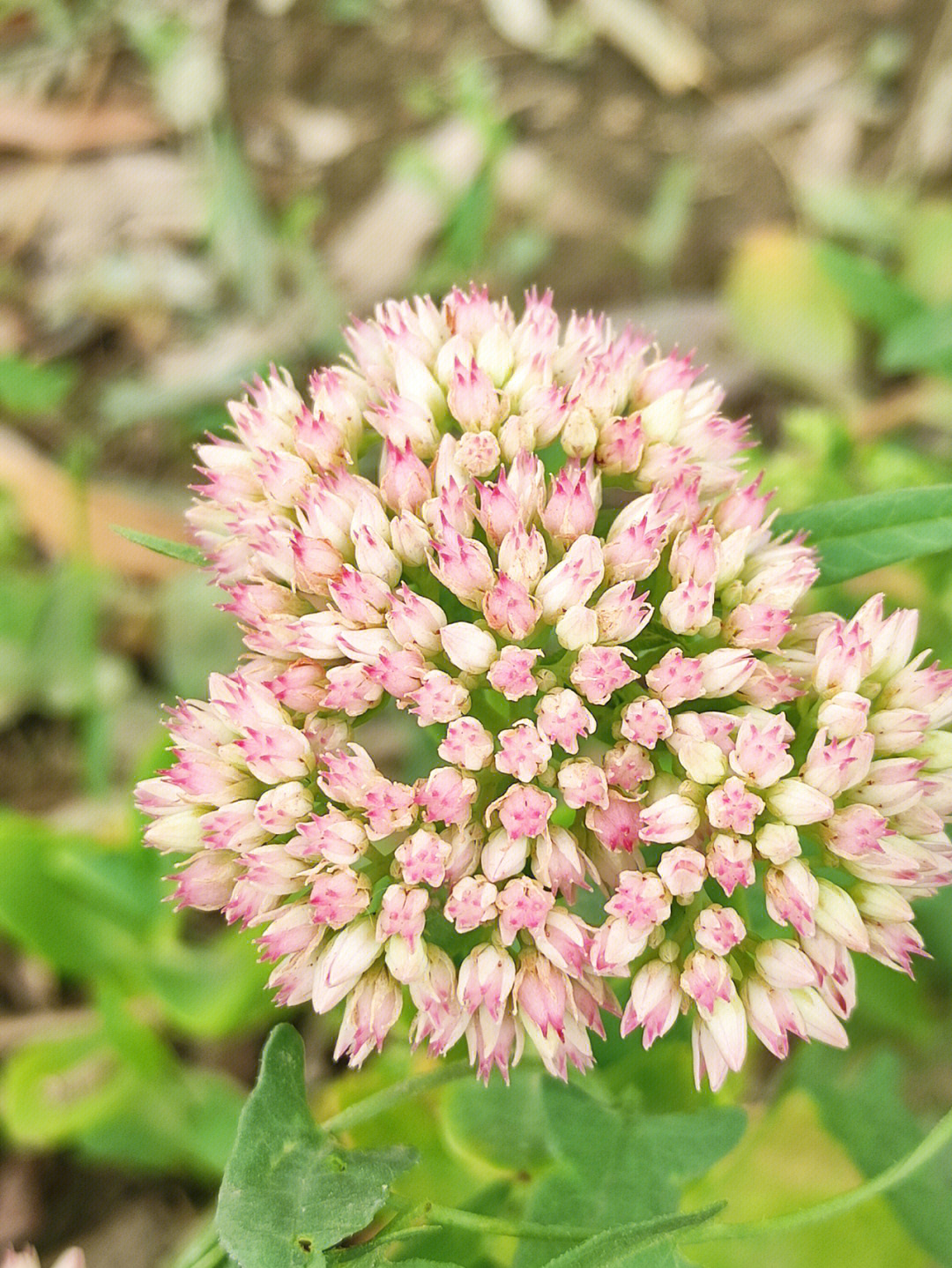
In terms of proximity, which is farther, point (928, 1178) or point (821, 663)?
point (928, 1178)

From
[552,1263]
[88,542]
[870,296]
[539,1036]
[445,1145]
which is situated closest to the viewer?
[552,1263]

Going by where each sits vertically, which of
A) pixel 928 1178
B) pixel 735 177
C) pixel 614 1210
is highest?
pixel 735 177

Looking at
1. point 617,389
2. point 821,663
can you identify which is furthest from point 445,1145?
point 617,389

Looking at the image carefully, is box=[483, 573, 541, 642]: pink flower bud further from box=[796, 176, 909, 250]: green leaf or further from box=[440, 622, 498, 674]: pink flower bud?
box=[796, 176, 909, 250]: green leaf

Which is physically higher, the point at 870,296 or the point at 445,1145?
the point at 870,296

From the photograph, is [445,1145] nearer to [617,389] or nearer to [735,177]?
[617,389]

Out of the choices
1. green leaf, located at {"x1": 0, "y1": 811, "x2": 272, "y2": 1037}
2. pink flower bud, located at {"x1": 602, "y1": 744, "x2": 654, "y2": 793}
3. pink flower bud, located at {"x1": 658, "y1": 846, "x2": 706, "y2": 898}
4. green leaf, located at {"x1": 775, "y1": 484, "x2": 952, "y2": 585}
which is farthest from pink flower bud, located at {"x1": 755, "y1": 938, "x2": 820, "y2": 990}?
green leaf, located at {"x1": 0, "y1": 811, "x2": 272, "y2": 1037}
